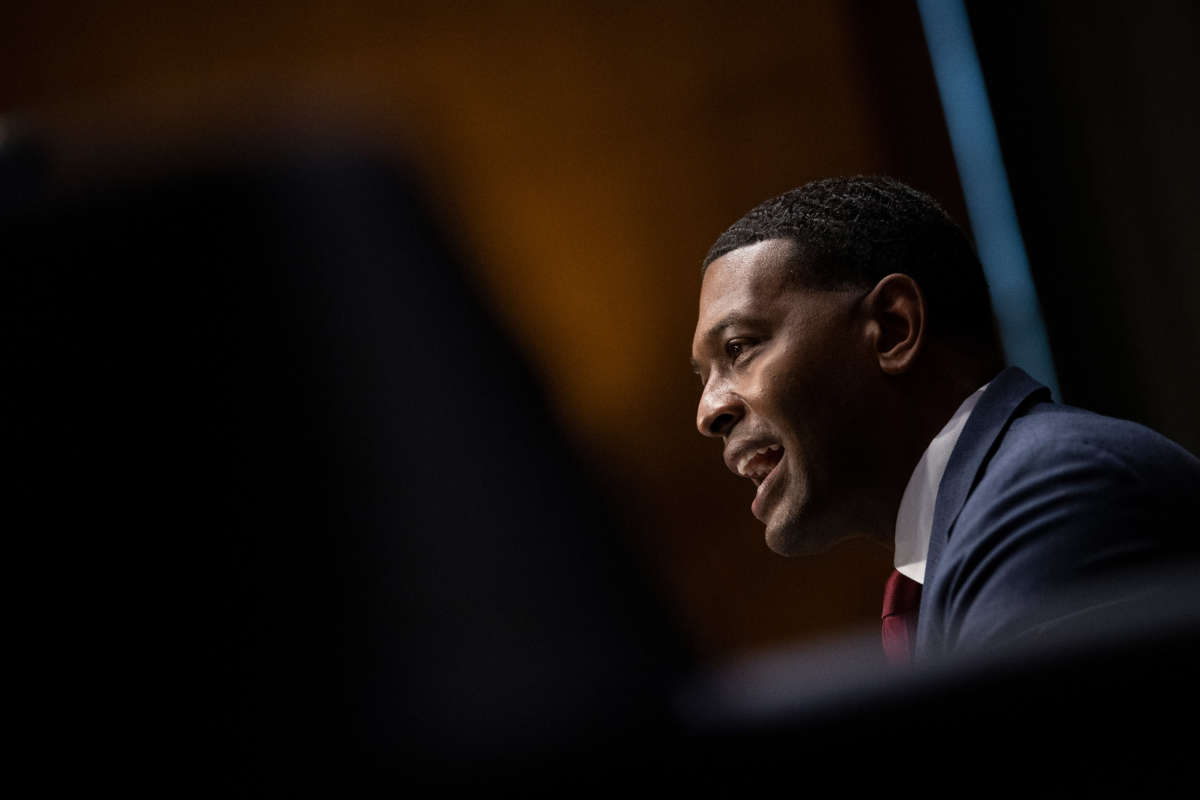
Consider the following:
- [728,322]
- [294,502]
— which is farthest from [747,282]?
[294,502]

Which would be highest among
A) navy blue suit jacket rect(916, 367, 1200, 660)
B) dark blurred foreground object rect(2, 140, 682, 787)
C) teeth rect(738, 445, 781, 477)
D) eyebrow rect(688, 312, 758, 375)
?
dark blurred foreground object rect(2, 140, 682, 787)

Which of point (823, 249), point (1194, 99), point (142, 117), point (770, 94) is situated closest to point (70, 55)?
point (770, 94)

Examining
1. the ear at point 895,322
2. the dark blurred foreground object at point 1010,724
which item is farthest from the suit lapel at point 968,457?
the dark blurred foreground object at point 1010,724

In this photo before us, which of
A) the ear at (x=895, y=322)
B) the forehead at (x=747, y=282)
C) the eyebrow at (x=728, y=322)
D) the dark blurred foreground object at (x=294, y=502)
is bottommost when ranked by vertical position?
the ear at (x=895, y=322)

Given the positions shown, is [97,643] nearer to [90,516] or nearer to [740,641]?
[90,516]

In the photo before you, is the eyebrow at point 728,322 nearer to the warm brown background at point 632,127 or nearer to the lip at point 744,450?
the lip at point 744,450

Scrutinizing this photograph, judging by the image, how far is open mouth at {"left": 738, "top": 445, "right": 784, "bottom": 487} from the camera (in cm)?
139

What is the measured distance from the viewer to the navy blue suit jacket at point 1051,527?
93 cm

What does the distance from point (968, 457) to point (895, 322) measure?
0.80ft

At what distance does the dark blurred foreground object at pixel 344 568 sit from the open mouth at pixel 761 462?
110 centimetres

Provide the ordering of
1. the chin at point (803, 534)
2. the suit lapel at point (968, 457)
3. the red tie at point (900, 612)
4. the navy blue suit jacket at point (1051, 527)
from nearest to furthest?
the navy blue suit jacket at point (1051, 527), the suit lapel at point (968, 457), the red tie at point (900, 612), the chin at point (803, 534)

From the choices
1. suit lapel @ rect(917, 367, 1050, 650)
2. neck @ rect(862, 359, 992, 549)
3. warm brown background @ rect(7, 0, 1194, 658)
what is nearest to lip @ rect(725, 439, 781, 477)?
neck @ rect(862, 359, 992, 549)

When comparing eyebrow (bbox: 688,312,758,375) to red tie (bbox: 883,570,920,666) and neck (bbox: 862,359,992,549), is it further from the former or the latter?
red tie (bbox: 883,570,920,666)

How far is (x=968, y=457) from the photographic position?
1.14m
